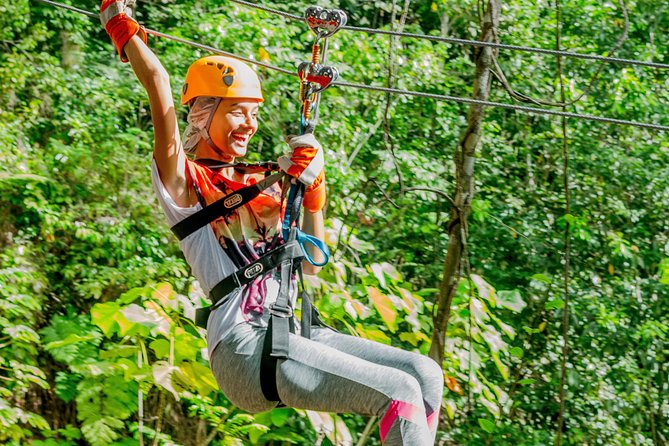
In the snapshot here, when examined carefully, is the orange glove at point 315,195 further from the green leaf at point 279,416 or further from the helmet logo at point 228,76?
the green leaf at point 279,416

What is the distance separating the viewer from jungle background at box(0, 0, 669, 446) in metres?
4.85

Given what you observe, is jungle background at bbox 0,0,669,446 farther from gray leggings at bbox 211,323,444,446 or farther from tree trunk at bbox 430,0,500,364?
gray leggings at bbox 211,323,444,446

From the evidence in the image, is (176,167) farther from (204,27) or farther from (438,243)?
(438,243)

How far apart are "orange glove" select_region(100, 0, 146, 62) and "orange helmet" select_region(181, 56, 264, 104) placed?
0.24m

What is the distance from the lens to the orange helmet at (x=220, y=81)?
2332 mm

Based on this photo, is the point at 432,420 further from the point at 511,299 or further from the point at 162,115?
the point at 511,299

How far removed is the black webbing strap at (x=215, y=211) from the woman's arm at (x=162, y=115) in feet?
0.23

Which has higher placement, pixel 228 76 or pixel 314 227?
pixel 228 76

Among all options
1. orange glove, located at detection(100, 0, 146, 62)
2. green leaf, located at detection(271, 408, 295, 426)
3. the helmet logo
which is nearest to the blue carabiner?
the helmet logo

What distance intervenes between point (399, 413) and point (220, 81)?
974 mm

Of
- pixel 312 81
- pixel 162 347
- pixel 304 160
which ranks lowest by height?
pixel 162 347

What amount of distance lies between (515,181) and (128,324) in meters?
3.62

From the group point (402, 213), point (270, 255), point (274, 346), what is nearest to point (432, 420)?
point (274, 346)

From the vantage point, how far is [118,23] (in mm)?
2125
